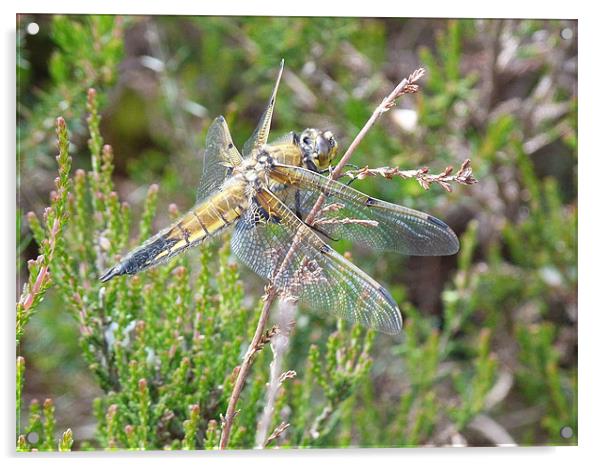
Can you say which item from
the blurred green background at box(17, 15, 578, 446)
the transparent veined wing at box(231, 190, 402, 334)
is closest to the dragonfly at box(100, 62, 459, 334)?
the transparent veined wing at box(231, 190, 402, 334)

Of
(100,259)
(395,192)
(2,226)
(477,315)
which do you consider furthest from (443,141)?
(2,226)

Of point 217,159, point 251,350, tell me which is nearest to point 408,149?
point 217,159

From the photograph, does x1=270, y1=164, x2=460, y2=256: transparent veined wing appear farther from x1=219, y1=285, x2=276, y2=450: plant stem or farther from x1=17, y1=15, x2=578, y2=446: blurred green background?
x1=17, y1=15, x2=578, y2=446: blurred green background

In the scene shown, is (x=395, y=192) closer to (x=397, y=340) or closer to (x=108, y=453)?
(x=397, y=340)

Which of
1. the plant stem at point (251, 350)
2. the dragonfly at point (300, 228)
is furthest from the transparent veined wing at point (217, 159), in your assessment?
the plant stem at point (251, 350)

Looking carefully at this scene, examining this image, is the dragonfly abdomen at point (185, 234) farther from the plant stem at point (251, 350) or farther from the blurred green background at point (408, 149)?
the blurred green background at point (408, 149)

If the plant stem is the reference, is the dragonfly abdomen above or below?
above

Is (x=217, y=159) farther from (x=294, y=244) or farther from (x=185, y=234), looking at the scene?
(x=294, y=244)
